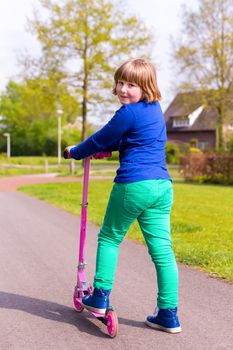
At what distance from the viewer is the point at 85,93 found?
28984 millimetres

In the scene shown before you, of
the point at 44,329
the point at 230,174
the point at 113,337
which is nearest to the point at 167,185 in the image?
the point at 113,337

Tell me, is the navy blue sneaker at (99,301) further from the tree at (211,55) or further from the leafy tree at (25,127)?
the leafy tree at (25,127)

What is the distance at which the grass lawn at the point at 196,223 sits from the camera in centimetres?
584

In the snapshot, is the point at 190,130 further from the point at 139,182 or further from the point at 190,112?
the point at 139,182

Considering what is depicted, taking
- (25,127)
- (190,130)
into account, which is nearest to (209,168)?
(190,130)

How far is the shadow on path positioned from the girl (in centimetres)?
16

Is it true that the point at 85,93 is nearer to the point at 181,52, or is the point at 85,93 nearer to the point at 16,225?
the point at 181,52

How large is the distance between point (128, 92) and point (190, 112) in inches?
1217

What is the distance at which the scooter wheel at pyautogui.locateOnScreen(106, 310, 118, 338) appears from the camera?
3355 millimetres

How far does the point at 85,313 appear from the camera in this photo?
3.97 meters

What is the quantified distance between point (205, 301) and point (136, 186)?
1385 mm

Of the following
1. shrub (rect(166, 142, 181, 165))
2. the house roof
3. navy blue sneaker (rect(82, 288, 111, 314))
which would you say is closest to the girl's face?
navy blue sneaker (rect(82, 288, 111, 314))

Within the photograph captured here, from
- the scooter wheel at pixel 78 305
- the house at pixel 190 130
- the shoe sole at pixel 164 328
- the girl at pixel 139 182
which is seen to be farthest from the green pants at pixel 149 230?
the house at pixel 190 130

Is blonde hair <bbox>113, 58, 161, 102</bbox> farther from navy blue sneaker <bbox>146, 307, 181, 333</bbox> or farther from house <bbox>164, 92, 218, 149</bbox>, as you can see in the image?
house <bbox>164, 92, 218, 149</bbox>
